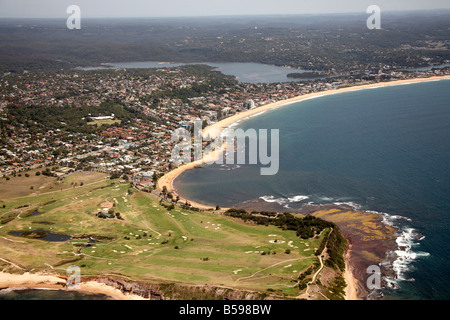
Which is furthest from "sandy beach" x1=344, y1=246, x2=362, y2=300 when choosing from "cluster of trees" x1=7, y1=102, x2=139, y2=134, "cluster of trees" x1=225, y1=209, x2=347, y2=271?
"cluster of trees" x1=7, y1=102, x2=139, y2=134

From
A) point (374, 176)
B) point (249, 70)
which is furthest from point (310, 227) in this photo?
point (249, 70)

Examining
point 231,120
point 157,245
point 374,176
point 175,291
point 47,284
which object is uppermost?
point 231,120

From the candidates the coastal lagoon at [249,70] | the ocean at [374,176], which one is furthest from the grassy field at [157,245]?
the coastal lagoon at [249,70]

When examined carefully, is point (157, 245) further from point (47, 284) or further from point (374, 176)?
point (374, 176)

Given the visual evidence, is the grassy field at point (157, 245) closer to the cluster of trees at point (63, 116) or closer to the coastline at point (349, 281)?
the coastline at point (349, 281)

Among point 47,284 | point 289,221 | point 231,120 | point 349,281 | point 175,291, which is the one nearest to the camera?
point 175,291

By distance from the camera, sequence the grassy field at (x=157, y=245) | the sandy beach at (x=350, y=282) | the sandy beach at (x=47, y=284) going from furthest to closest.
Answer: the grassy field at (x=157, y=245) < the sandy beach at (x=47, y=284) < the sandy beach at (x=350, y=282)
